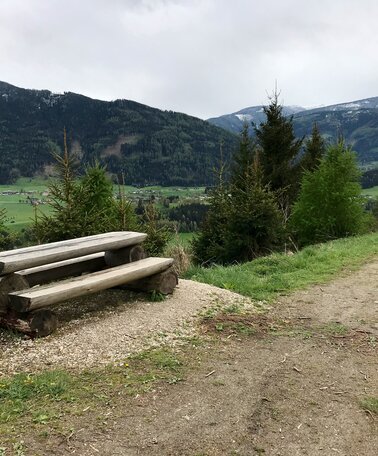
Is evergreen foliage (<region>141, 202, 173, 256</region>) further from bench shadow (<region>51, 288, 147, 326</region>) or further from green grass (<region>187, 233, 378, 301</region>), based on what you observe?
bench shadow (<region>51, 288, 147, 326</region>)

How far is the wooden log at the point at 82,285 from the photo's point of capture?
517 cm

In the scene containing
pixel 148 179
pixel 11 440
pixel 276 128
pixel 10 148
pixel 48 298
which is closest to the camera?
pixel 11 440

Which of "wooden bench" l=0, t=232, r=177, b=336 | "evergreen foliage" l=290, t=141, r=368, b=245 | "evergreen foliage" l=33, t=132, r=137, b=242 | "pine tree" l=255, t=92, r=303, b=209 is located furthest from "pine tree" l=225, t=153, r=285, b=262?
"pine tree" l=255, t=92, r=303, b=209

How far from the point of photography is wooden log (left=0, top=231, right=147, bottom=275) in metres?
5.47

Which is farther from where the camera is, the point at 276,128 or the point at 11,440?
the point at 276,128

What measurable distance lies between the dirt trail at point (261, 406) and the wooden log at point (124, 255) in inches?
93.8

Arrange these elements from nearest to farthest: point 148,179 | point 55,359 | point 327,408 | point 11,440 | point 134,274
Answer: point 11,440, point 327,408, point 55,359, point 134,274, point 148,179

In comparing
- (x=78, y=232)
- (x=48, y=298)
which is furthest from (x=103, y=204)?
(x=48, y=298)

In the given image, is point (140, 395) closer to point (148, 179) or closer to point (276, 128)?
point (276, 128)

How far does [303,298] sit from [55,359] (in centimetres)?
445

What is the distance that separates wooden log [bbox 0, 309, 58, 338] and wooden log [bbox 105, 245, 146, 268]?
2.07 metres

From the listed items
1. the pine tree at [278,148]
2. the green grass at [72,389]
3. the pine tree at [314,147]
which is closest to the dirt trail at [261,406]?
the green grass at [72,389]

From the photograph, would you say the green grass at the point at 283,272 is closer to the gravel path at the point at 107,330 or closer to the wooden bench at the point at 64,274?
the gravel path at the point at 107,330

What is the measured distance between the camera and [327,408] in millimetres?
4020
